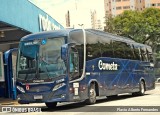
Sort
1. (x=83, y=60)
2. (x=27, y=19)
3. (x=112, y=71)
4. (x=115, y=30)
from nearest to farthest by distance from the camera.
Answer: (x=83, y=60), (x=112, y=71), (x=27, y=19), (x=115, y=30)

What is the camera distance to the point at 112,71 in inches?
824

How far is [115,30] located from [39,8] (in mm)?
34633

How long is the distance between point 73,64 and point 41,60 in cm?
130

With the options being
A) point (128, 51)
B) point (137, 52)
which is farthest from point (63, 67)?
point (137, 52)

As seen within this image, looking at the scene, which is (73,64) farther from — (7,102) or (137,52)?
(137,52)

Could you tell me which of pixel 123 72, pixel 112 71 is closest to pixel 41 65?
pixel 112 71

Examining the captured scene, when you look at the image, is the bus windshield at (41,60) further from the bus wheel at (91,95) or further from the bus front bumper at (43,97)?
the bus wheel at (91,95)

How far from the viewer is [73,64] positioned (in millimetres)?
16734

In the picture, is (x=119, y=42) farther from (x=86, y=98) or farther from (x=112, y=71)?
(x=86, y=98)

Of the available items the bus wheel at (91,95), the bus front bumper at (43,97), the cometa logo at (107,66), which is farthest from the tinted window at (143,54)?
the bus front bumper at (43,97)

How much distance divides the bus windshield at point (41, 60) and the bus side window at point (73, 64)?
0.46 m

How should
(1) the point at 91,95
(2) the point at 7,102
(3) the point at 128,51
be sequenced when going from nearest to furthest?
(1) the point at 91,95
(3) the point at 128,51
(2) the point at 7,102

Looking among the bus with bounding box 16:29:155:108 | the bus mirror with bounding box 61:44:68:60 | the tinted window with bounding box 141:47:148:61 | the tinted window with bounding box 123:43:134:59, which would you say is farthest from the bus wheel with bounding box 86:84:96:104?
the tinted window with bounding box 141:47:148:61

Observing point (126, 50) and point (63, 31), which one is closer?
point (63, 31)
